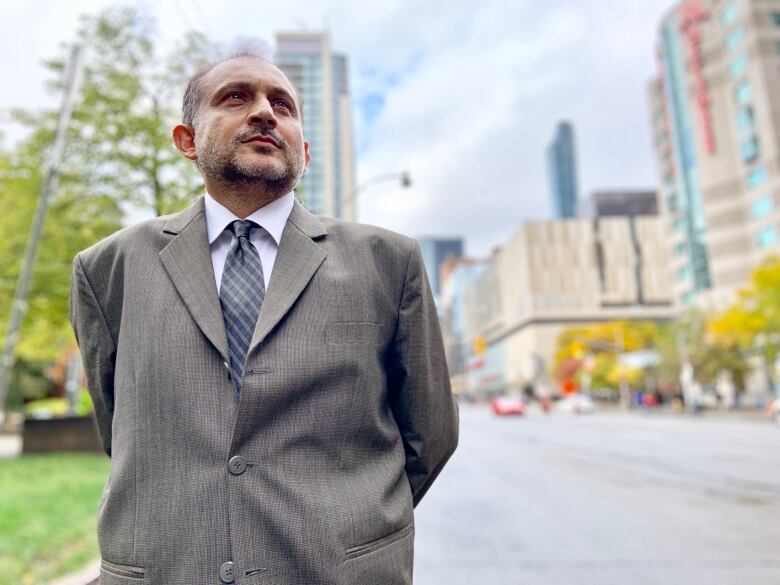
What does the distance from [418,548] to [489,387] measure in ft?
450

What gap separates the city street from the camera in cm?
553

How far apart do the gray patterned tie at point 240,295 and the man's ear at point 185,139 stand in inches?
12.3

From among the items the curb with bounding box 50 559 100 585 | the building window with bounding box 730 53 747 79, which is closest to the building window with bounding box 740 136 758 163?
the building window with bounding box 730 53 747 79

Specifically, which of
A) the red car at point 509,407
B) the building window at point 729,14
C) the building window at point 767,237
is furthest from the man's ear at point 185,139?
the building window at point 729,14

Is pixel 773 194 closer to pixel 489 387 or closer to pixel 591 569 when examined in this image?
pixel 591 569

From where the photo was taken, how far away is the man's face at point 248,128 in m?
1.78

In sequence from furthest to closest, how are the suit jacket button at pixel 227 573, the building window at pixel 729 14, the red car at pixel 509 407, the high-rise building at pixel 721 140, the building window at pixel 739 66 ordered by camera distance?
the building window at pixel 729 14 → the building window at pixel 739 66 → the high-rise building at pixel 721 140 → the red car at pixel 509 407 → the suit jacket button at pixel 227 573

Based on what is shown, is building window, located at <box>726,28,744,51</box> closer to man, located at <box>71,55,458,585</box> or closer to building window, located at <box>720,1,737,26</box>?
building window, located at <box>720,1,737,26</box>

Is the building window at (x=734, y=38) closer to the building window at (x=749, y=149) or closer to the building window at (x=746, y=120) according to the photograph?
the building window at (x=746, y=120)

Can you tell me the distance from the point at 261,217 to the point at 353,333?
1.39 ft

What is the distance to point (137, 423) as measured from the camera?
1625mm

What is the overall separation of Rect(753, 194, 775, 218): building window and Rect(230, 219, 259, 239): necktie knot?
62.3 m

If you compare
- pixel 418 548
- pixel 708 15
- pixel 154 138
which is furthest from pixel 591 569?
pixel 708 15

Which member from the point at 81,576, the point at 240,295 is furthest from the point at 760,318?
the point at 240,295
